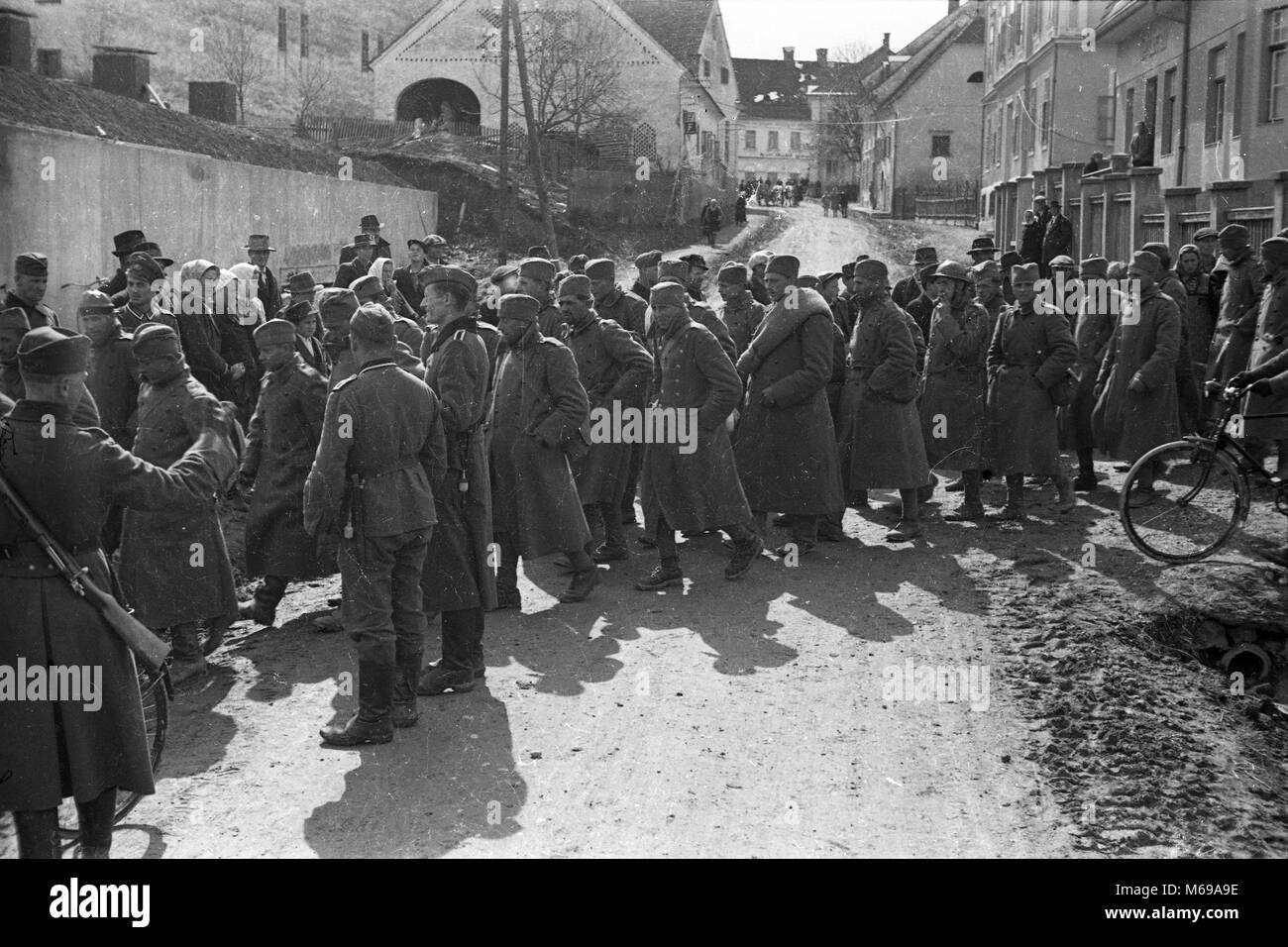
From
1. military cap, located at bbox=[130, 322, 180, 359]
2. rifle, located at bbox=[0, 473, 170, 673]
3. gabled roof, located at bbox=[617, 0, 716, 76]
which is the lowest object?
rifle, located at bbox=[0, 473, 170, 673]

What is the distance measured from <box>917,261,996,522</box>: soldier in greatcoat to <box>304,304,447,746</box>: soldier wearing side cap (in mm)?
5929

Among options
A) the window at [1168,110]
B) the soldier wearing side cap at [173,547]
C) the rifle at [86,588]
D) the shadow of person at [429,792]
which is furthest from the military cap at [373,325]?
the window at [1168,110]

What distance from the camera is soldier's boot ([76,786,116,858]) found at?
4430 millimetres

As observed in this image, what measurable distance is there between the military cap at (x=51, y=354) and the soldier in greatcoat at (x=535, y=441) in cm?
371

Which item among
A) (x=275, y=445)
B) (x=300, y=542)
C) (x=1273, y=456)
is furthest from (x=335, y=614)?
(x=1273, y=456)

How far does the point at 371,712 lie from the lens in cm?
594

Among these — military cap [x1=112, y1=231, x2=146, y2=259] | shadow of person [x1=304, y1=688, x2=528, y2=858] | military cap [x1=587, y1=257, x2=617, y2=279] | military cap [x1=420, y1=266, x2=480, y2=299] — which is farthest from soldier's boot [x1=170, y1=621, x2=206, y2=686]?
military cap [x1=112, y1=231, x2=146, y2=259]

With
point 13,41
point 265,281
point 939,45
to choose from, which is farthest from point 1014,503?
point 939,45

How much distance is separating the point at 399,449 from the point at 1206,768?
12.2 feet

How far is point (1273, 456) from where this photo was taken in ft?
41.3

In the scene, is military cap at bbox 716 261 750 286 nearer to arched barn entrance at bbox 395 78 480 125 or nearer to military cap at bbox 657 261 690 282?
military cap at bbox 657 261 690 282

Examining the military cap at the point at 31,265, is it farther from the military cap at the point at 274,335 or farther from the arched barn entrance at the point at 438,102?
the arched barn entrance at the point at 438,102

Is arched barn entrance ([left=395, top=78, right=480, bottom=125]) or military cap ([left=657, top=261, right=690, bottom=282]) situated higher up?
arched barn entrance ([left=395, top=78, right=480, bottom=125])
